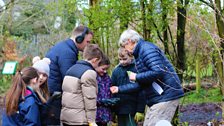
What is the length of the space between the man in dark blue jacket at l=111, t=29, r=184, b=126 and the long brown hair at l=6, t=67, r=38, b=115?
1218 mm

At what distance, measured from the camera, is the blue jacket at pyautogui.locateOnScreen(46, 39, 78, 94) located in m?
6.27

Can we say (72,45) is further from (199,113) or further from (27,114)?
(199,113)

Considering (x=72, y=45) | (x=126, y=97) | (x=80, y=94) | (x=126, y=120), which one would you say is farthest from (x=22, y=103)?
(x=126, y=120)

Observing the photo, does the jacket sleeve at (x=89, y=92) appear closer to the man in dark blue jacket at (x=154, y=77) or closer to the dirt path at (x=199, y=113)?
the man in dark blue jacket at (x=154, y=77)

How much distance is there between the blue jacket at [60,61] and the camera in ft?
20.6

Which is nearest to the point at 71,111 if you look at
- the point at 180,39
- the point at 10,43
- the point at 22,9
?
the point at 180,39

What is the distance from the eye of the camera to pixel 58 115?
5.73 meters

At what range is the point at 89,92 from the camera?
19.1ft

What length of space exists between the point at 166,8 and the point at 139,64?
7.28 ft

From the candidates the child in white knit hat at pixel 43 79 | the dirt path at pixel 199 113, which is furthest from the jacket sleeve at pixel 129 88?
the dirt path at pixel 199 113

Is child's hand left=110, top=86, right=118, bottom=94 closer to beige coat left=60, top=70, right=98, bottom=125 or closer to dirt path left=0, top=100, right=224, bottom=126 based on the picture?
beige coat left=60, top=70, right=98, bottom=125

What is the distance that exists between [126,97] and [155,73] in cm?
85

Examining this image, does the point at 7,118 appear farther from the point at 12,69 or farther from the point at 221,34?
the point at 221,34

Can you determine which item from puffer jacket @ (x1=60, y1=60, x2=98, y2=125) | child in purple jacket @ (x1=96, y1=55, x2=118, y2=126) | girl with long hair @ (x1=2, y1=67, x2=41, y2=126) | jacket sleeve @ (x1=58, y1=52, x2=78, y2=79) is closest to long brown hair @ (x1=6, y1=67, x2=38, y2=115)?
girl with long hair @ (x1=2, y1=67, x2=41, y2=126)
